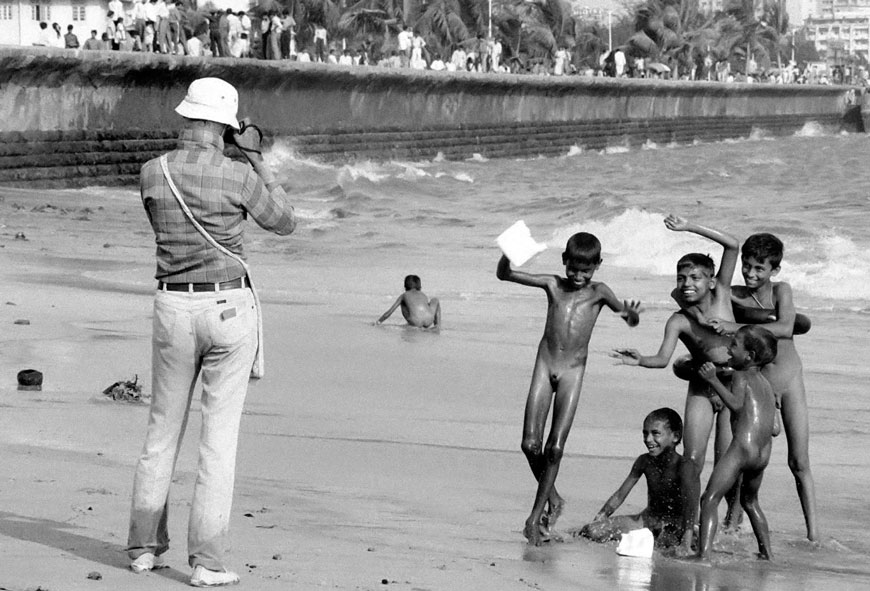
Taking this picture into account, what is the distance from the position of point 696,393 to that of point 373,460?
173 centimetres

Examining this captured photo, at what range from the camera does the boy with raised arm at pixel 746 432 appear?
5.77 meters

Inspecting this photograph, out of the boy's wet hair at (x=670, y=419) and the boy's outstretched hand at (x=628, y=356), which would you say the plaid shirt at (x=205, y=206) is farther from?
the boy's wet hair at (x=670, y=419)

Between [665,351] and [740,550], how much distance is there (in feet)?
2.67

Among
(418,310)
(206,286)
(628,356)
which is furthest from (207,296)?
(418,310)

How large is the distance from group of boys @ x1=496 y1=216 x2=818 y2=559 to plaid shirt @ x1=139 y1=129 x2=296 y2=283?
1.47 m

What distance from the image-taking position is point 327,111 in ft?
123

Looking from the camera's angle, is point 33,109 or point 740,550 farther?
point 33,109

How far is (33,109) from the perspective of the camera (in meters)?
26.1

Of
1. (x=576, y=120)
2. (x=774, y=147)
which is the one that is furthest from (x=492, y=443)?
(x=774, y=147)

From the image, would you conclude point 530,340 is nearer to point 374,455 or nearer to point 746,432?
point 374,455

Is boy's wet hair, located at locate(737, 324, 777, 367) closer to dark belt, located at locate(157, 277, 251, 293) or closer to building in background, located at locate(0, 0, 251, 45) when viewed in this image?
dark belt, located at locate(157, 277, 251, 293)

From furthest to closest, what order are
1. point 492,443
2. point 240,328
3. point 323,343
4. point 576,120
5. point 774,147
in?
point 774,147
point 576,120
point 323,343
point 492,443
point 240,328

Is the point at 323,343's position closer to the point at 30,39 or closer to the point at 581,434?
the point at 581,434

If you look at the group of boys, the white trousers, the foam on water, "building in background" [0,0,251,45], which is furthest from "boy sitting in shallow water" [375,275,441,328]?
"building in background" [0,0,251,45]
